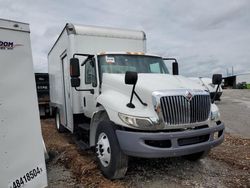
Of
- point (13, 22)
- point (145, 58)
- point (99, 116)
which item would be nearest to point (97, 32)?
point (145, 58)

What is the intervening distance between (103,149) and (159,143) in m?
1.06

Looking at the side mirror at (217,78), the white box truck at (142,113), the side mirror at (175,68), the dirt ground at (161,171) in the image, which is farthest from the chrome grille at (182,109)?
the side mirror at (175,68)

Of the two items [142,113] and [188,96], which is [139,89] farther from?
[188,96]

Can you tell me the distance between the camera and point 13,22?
348cm

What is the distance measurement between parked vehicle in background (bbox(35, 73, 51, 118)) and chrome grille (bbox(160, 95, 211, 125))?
420 inches

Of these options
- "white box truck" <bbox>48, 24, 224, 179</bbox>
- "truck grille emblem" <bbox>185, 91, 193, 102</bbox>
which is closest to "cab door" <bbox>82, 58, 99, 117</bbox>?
"white box truck" <bbox>48, 24, 224, 179</bbox>

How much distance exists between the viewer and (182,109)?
4535 mm

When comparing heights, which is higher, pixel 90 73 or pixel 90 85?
pixel 90 73

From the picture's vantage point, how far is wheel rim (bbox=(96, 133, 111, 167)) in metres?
4.83

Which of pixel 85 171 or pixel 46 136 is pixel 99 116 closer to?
pixel 85 171

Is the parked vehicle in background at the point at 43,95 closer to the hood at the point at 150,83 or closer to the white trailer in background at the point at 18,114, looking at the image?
the hood at the point at 150,83

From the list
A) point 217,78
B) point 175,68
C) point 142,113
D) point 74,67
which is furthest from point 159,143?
point 175,68

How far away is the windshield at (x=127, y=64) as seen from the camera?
6000 mm

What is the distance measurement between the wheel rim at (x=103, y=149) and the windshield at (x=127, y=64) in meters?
1.57
